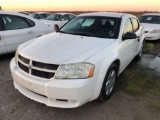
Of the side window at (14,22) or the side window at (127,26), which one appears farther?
the side window at (14,22)

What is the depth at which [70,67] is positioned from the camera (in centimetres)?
285

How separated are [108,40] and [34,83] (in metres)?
1.64

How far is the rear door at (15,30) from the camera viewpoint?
18.1ft

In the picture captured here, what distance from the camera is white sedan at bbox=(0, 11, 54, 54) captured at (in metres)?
5.45

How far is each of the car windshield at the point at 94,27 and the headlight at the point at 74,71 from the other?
50.3 inches

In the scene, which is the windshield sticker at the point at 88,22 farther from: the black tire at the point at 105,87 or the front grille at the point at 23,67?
the front grille at the point at 23,67

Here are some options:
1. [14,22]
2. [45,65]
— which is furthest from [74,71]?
[14,22]

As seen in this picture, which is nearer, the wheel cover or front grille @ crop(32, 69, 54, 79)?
front grille @ crop(32, 69, 54, 79)

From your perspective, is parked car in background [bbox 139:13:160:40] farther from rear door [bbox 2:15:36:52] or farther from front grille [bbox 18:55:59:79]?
front grille [bbox 18:55:59:79]

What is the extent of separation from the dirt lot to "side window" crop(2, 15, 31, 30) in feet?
5.66

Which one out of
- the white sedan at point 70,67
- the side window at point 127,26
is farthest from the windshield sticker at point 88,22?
the side window at point 127,26

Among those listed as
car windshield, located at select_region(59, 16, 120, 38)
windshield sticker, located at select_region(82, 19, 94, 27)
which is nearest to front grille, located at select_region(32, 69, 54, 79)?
car windshield, located at select_region(59, 16, 120, 38)

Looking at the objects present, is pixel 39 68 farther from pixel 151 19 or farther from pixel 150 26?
pixel 151 19

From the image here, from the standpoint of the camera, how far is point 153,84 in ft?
14.7
